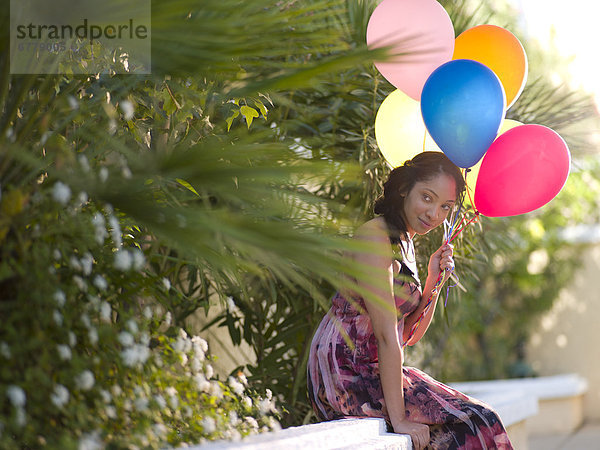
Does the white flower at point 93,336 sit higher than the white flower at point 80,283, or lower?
lower

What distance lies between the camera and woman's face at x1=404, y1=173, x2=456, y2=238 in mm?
2037

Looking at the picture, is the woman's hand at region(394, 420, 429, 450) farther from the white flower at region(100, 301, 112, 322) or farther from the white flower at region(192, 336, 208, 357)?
the white flower at region(100, 301, 112, 322)

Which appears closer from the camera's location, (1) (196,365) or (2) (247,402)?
(1) (196,365)

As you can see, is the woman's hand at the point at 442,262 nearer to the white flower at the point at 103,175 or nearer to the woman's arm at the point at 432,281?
the woman's arm at the point at 432,281

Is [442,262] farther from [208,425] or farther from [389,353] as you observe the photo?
[208,425]

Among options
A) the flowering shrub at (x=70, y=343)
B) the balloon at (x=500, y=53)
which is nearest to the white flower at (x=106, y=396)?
the flowering shrub at (x=70, y=343)

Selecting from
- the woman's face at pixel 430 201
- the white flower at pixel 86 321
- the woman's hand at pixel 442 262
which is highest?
the woman's face at pixel 430 201

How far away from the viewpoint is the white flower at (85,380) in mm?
1203

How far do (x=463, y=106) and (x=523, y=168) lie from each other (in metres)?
0.30

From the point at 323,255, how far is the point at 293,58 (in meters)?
1.75

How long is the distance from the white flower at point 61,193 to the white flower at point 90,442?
39 centimetres

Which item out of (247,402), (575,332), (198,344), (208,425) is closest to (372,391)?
(247,402)

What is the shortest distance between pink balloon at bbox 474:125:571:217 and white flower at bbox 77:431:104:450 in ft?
4.55

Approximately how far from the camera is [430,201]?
6.69ft
